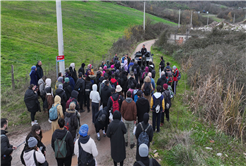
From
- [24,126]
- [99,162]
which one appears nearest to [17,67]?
[24,126]

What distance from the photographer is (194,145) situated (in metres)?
6.90

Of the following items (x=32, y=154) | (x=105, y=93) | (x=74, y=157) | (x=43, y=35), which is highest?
(x=43, y=35)

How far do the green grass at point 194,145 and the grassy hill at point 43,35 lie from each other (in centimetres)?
1241

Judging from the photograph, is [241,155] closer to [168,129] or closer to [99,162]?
[168,129]

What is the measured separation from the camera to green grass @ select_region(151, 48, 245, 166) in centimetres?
608

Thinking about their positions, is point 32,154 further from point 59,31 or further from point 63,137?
point 59,31

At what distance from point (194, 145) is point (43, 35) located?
84.0 ft

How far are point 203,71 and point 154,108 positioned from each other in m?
6.59

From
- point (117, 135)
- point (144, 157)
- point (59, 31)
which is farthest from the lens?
point (59, 31)

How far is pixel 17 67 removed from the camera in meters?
16.9

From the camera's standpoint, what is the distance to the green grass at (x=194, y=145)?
608 cm

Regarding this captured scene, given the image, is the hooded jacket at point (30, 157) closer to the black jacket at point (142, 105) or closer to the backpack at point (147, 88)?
the black jacket at point (142, 105)

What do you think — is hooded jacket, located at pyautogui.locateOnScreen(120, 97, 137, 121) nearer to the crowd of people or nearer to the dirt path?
the crowd of people

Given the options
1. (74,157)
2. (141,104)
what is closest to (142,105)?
(141,104)
